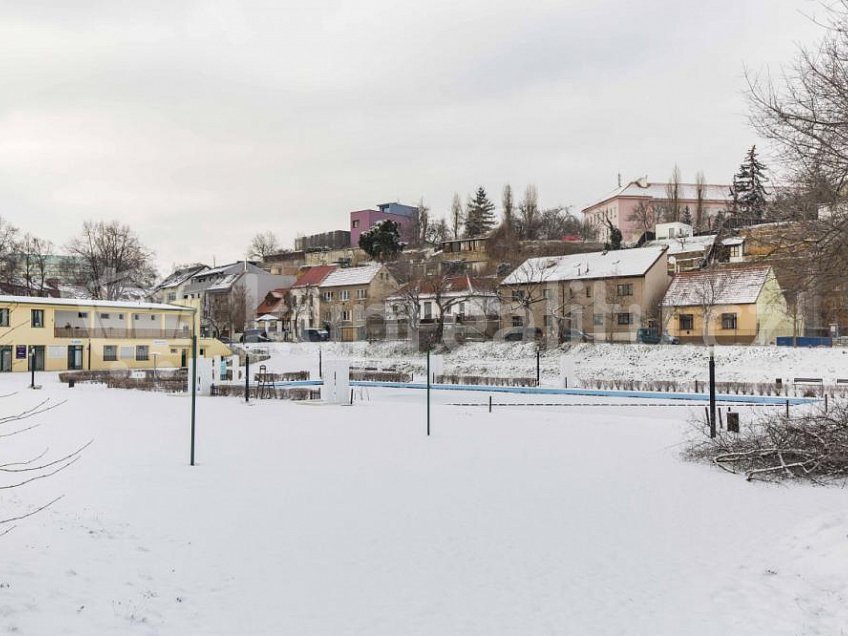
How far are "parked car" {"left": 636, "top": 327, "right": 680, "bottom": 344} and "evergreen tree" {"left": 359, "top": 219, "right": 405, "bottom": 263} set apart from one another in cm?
4300

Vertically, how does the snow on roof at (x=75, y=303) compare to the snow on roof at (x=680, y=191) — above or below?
below

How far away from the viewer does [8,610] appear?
6.22m

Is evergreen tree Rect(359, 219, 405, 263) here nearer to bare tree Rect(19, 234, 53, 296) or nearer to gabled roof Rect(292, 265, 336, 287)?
gabled roof Rect(292, 265, 336, 287)

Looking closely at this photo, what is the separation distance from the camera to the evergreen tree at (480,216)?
328 ft

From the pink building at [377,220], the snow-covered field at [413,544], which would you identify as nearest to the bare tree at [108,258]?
the pink building at [377,220]

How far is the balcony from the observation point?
4941 centimetres

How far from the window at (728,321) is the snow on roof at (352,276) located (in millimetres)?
36309

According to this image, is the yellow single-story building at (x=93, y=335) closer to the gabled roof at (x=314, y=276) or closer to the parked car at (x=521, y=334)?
the gabled roof at (x=314, y=276)

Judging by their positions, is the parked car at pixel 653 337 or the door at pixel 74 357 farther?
the door at pixel 74 357

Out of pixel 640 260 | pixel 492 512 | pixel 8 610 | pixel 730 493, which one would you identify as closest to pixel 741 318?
pixel 640 260

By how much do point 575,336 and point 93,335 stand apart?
36.4 metres

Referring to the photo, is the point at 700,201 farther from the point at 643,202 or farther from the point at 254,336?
the point at 254,336

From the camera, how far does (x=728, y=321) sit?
49375mm

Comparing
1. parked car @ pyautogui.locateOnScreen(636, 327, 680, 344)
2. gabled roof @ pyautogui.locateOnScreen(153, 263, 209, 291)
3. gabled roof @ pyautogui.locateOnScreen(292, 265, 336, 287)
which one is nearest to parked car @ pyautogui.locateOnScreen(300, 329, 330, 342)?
gabled roof @ pyautogui.locateOnScreen(292, 265, 336, 287)
